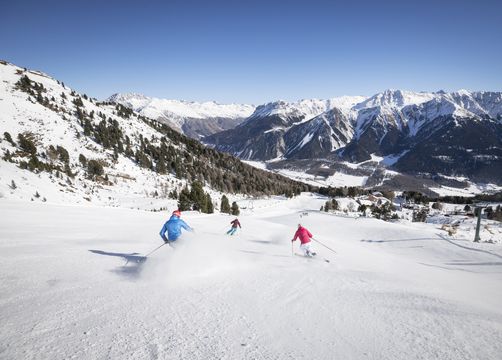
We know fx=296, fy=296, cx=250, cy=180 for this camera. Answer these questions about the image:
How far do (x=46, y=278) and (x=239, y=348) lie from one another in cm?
607

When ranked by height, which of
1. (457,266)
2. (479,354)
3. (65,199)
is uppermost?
(479,354)

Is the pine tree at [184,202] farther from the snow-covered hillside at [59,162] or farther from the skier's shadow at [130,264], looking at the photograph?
the skier's shadow at [130,264]

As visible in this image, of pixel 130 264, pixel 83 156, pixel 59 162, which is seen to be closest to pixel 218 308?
pixel 130 264

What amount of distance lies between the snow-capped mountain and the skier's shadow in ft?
94.6

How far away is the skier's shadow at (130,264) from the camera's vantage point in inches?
357

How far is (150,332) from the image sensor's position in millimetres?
5566

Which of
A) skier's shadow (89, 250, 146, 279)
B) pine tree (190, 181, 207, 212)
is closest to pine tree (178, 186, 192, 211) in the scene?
pine tree (190, 181, 207, 212)

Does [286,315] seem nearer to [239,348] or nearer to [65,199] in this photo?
[239,348]

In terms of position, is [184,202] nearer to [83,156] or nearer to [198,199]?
[198,199]

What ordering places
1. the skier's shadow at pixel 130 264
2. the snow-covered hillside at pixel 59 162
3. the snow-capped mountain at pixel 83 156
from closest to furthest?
the skier's shadow at pixel 130 264, the snow-covered hillside at pixel 59 162, the snow-capped mountain at pixel 83 156

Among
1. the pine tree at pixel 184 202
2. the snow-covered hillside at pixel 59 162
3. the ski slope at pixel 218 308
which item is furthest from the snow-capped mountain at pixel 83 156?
the ski slope at pixel 218 308

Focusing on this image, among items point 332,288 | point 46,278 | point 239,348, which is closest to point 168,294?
point 239,348

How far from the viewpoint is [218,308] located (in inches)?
271

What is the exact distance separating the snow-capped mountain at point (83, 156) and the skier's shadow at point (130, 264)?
1135 inches
